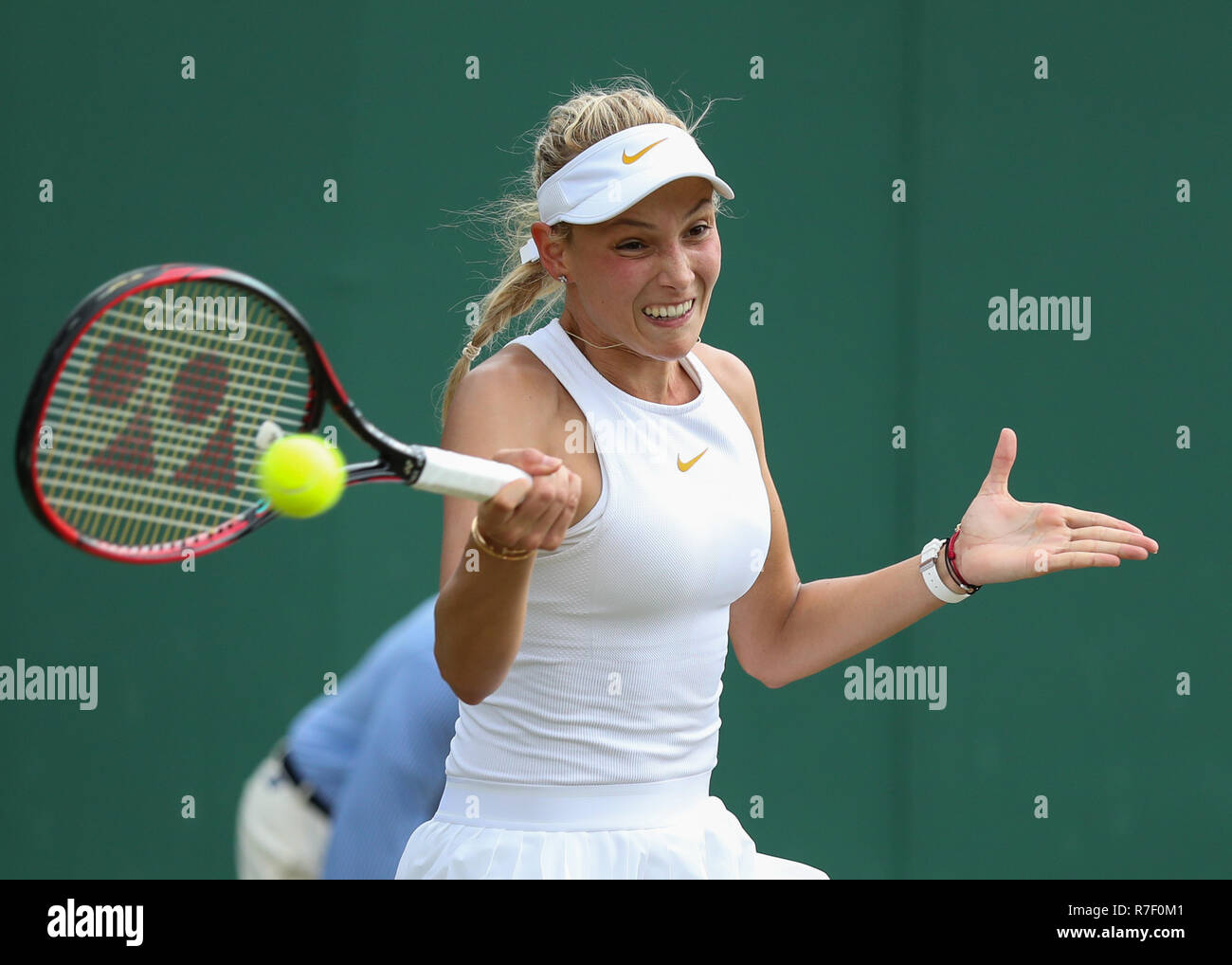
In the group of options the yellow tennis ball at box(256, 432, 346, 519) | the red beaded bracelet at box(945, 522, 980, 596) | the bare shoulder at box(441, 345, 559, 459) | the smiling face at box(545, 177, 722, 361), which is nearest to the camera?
the yellow tennis ball at box(256, 432, 346, 519)

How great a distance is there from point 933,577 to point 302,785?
1.06m

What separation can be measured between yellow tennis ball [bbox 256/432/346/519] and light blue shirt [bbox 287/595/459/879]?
0.58 meters

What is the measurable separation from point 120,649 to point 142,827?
18.1 inches

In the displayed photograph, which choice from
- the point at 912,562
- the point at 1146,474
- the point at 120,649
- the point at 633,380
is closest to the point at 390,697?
the point at 633,380

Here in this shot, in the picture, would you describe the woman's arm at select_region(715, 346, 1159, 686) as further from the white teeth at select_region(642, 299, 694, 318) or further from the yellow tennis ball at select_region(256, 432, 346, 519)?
the yellow tennis ball at select_region(256, 432, 346, 519)

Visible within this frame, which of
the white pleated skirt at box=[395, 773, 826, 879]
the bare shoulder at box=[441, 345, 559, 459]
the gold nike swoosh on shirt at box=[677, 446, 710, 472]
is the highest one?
the bare shoulder at box=[441, 345, 559, 459]

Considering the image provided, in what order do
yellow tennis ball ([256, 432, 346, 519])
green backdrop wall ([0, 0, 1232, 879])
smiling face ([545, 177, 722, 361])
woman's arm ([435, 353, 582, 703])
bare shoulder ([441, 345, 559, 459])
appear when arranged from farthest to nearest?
1. green backdrop wall ([0, 0, 1232, 879])
2. smiling face ([545, 177, 722, 361])
3. bare shoulder ([441, 345, 559, 459])
4. woman's arm ([435, 353, 582, 703])
5. yellow tennis ball ([256, 432, 346, 519])

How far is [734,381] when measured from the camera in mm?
2623

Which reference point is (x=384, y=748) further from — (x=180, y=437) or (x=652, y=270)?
(x=652, y=270)

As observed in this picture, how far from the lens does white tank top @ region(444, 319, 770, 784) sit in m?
2.20

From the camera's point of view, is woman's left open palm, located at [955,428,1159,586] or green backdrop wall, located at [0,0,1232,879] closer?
woman's left open palm, located at [955,428,1159,586]

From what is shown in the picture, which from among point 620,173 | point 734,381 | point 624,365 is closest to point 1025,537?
point 734,381

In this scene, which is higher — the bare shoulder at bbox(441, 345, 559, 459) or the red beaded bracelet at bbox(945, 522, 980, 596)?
the bare shoulder at bbox(441, 345, 559, 459)

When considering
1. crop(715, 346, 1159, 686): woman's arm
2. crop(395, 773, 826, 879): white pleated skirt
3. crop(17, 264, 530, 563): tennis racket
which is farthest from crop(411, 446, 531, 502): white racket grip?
crop(715, 346, 1159, 686): woman's arm
